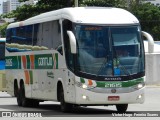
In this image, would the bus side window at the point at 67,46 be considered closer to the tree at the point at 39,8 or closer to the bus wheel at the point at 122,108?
the bus wheel at the point at 122,108

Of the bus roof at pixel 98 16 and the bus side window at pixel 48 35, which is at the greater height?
the bus roof at pixel 98 16

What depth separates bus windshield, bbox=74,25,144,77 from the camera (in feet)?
67.7

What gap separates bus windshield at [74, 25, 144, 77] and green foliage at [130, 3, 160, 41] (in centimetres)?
7875

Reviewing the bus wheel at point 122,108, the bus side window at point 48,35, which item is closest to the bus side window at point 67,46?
the bus side window at point 48,35

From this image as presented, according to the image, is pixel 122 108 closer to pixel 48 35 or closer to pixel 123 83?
pixel 123 83

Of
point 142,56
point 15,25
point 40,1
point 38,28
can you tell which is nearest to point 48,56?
point 38,28

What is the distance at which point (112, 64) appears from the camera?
20688 mm

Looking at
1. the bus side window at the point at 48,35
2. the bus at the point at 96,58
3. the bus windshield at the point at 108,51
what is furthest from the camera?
the bus side window at the point at 48,35

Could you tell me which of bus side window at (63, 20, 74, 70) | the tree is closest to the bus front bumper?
bus side window at (63, 20, 74, 70)

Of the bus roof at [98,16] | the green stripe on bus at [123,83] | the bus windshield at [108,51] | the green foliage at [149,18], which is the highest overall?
the bus roof at [98,16]

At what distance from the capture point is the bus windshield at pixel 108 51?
67.7 feet

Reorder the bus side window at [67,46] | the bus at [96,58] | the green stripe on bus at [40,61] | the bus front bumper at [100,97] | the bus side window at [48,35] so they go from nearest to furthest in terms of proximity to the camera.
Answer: the bus front bumper at [100,97] → the bus at [96,58] → the bus side window at [67,46] → the bus side window at [48,35] → the green stripe on bus at [40,61]

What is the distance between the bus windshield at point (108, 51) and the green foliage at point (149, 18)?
7875 centimetres

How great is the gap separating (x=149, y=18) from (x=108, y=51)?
270ft
